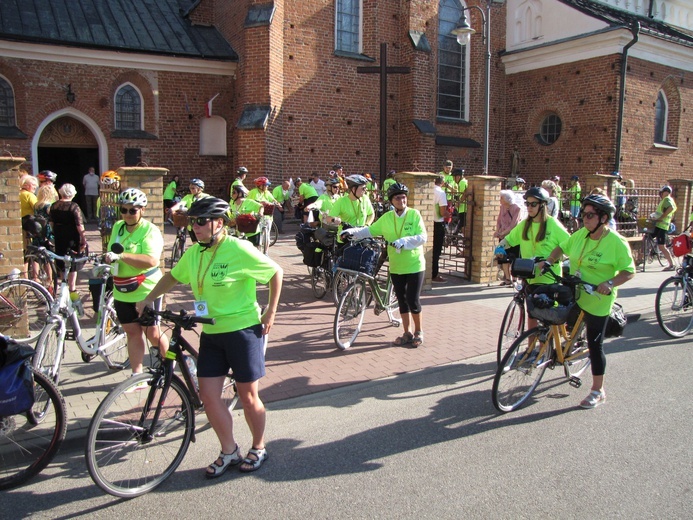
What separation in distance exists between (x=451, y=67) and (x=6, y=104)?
1539cm

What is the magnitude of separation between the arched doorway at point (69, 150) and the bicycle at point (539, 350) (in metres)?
16.5

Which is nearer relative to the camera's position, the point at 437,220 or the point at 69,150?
the point at 437,220

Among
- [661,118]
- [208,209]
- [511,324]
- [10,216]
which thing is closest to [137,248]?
[208,209]

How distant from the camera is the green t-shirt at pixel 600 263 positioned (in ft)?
16.6

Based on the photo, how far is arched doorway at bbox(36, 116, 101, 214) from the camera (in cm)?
1762

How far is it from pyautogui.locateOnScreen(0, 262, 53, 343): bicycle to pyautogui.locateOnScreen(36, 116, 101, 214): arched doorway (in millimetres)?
12783

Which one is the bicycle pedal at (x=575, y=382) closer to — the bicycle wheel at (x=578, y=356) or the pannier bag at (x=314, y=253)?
the bicycle wheel at (x=578, y=356)

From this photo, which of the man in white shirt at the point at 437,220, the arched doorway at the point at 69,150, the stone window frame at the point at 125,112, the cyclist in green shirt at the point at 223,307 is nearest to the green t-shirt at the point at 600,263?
the cyclist in green shirt at the point at 223,307

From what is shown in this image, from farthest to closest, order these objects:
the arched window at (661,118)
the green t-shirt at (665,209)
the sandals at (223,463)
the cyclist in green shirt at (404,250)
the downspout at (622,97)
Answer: the arched window at (661,118) < the downspout at (622,97) < the green t-shirt at (665,209) < the cyclist in green shirt at (404,250) < the sandals at (223,463)

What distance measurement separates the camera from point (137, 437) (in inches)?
149

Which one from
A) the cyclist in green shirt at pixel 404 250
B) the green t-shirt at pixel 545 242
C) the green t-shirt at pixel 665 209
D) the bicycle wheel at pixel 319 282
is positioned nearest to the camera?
the green t-shirt at pixel 545 242

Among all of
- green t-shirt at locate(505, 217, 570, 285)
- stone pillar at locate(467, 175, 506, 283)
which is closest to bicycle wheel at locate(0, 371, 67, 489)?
green t-shirt at locate(505, 217, 570, 285)

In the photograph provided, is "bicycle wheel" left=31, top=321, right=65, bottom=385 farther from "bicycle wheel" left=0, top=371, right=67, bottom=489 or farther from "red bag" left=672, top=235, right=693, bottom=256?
"red bag" left=672, top=235, right=693, bottom=256

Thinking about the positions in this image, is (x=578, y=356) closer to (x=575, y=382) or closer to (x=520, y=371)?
(x=575, y=382)
